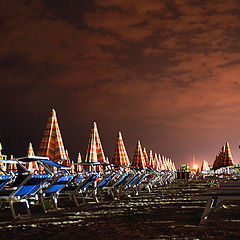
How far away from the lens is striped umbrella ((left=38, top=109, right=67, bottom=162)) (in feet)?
46.8

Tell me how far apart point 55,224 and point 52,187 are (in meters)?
2.01

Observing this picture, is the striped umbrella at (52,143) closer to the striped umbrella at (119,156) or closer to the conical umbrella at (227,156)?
the striped umbrella at (119,156)

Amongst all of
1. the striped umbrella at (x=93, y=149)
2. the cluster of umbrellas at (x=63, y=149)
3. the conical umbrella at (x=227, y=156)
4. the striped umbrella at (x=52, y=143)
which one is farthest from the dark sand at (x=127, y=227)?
the conical umbrella at (x=227, y=156)

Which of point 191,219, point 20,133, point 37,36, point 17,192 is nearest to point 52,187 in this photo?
point 17,192

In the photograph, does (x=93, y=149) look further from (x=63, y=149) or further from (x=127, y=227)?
(x=127, y=227)

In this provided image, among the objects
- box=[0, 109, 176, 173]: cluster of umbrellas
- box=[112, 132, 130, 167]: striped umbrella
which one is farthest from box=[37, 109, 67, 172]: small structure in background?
box=[112, 132, 130, 167]: striped umbrella

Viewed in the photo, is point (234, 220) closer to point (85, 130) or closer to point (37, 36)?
point (37, 36)

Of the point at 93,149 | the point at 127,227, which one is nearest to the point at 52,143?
the point at 93,149

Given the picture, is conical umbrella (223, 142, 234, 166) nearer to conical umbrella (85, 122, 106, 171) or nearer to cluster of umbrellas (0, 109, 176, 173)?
cluster of umbrellas (0, 109, 176, 173)

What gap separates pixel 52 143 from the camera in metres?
14.5

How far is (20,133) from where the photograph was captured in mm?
63250

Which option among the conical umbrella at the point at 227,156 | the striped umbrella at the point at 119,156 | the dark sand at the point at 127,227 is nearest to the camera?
the dark sand at the point at 127,227

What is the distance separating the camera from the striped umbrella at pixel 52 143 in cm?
1426

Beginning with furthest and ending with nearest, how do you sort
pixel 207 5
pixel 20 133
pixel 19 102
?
pixel 20 133
pixel 19 102
pixel 207 5
